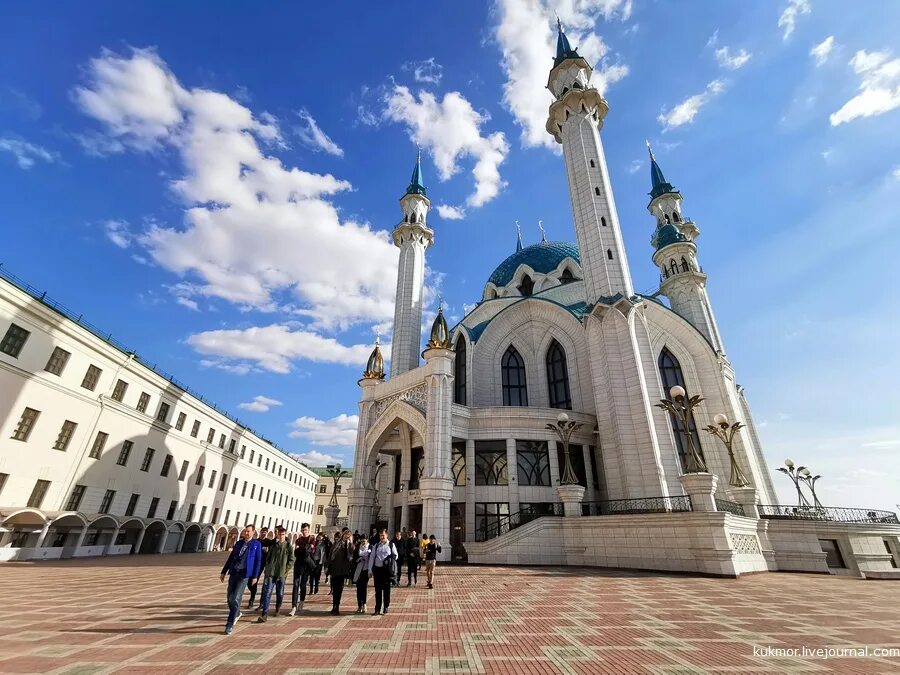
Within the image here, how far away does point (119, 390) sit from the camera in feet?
80.1

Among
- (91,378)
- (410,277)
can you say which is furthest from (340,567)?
(410,277)

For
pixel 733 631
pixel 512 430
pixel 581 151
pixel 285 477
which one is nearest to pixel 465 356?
pixel 512 430

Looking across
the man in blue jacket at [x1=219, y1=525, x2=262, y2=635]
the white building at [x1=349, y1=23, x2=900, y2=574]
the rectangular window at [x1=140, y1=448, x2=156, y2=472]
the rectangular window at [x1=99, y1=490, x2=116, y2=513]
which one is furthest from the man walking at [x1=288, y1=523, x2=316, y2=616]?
the rectangular window at [x1=140, y1=448, x2=156, y2=472]

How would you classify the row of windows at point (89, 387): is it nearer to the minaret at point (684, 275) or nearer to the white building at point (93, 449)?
the white building at point (93, 449)

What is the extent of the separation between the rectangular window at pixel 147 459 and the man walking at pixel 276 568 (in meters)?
23.7

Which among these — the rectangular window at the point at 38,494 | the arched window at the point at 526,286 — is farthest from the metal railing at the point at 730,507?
the rectangular window at the point at 38,494

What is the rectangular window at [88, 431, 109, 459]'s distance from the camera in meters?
22.2

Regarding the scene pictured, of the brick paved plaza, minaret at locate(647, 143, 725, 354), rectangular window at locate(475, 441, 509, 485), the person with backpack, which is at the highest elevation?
minaret at locate(647, 143, 725, 354)

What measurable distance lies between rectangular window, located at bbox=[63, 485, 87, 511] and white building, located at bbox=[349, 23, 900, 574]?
13.3m

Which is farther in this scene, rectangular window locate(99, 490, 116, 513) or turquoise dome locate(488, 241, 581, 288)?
turquoise dome locate(488, 241, 581, 288)

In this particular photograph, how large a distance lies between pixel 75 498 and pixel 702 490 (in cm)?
2814

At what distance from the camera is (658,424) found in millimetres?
21578

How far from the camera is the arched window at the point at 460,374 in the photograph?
96.5ft

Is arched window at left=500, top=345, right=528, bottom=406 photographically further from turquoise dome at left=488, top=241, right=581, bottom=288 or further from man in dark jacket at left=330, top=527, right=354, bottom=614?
man in dark jacket at left=330, top=527, right=354, bottom=614
